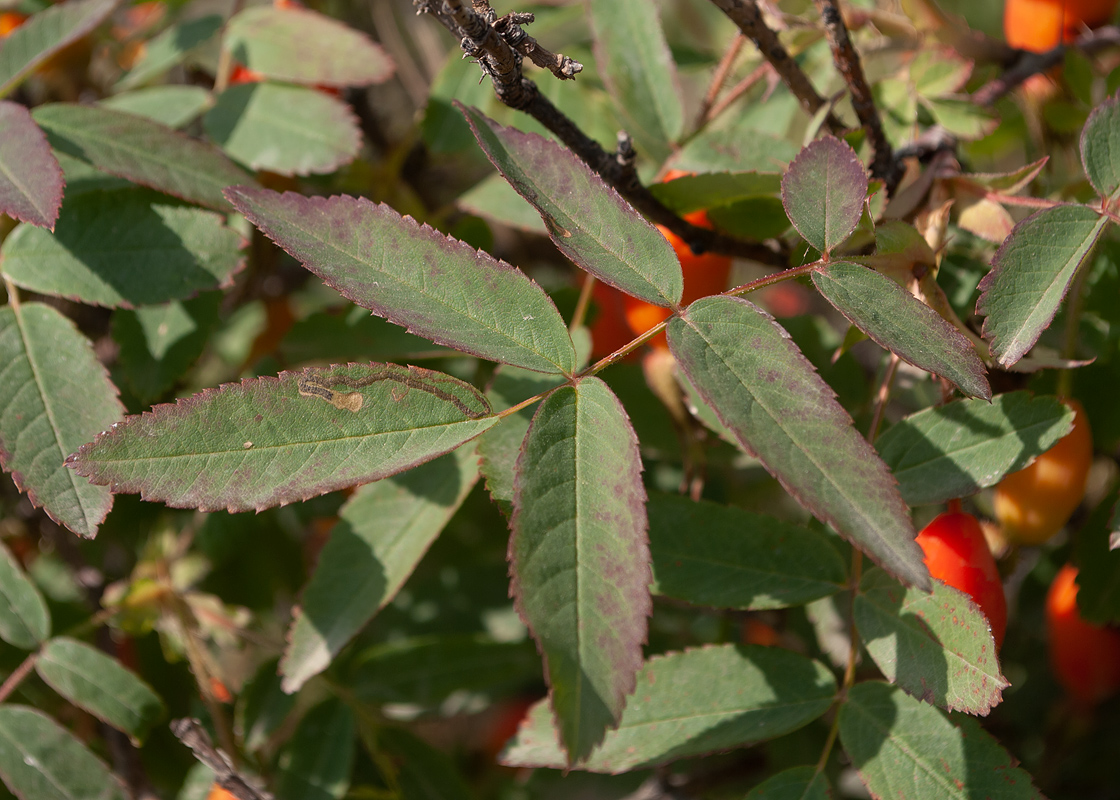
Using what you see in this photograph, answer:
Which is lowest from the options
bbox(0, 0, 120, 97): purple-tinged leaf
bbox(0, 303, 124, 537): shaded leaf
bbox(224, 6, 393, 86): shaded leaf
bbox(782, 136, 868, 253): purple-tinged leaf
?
bbox(0, 303, 124, 537): shaded leaf

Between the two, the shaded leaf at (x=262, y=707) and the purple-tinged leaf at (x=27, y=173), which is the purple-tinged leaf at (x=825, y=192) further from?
the shaded leaf at (x=262, y=707)

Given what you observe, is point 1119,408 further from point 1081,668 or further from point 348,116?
point 348,116

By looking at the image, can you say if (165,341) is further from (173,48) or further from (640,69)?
(640,69)

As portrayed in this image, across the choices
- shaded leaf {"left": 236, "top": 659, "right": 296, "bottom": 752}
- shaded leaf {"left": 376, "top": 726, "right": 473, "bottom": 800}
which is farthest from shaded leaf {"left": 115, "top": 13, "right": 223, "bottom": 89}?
shaded leaf {"left": 376, "top": 726, "right": 473, "bottom": 800}

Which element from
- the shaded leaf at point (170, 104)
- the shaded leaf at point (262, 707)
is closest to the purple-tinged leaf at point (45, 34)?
the shaded leaf at point (170, 104)

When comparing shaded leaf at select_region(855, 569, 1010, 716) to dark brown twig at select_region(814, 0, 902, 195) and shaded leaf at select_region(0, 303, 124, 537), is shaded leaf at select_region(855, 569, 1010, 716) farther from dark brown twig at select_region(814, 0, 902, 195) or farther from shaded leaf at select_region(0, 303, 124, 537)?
shaded leaf at select_region(0, 303, 124, 537)

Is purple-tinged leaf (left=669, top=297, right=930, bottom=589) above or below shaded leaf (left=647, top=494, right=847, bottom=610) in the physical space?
above

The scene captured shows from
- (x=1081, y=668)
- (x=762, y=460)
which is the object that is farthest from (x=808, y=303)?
(x=762, y=460)

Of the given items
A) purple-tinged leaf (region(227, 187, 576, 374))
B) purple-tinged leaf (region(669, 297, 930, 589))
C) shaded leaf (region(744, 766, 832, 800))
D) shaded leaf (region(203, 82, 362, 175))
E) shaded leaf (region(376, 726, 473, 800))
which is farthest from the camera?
shaded leaf (region(376, 726, 473, 800))
